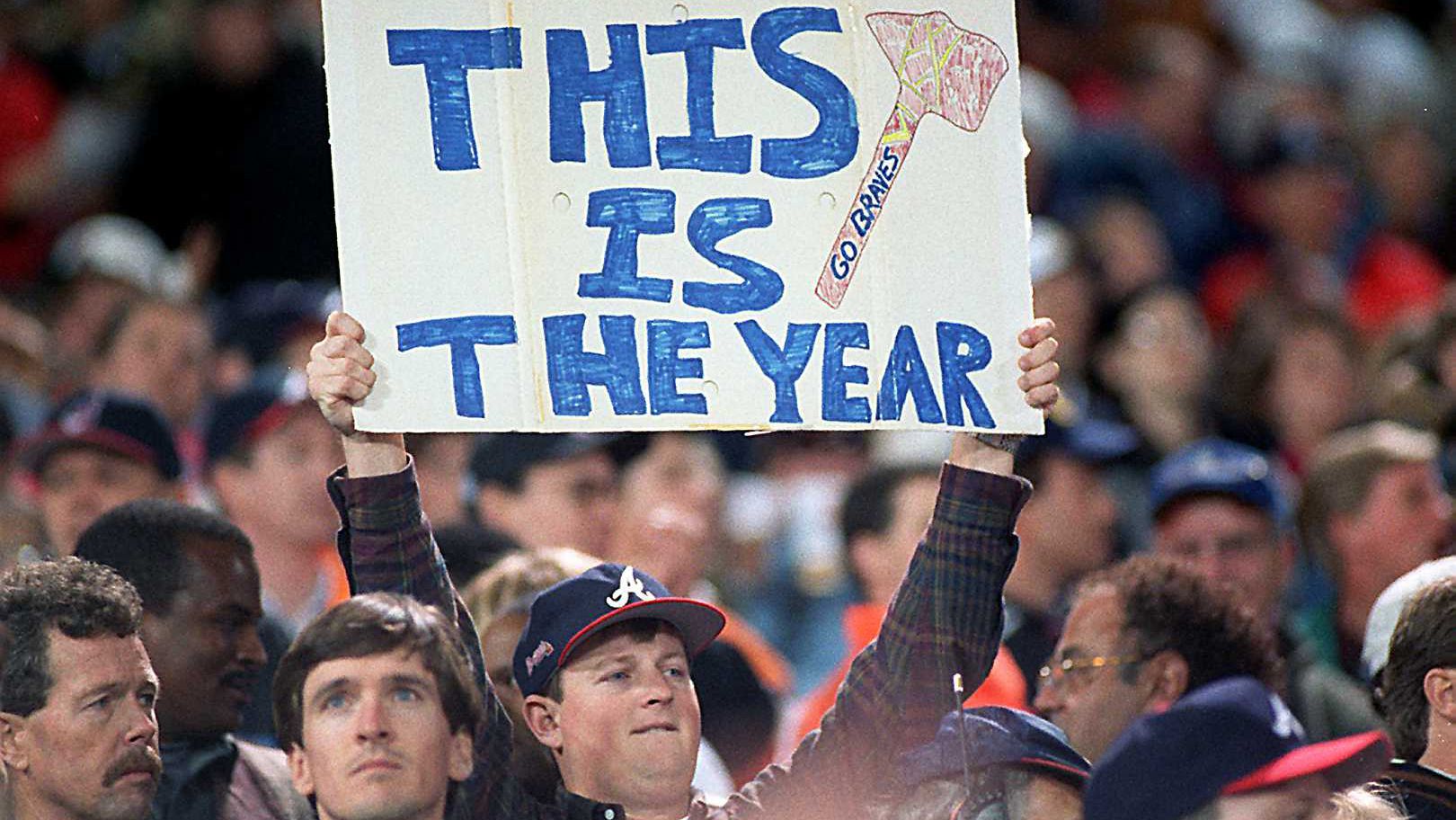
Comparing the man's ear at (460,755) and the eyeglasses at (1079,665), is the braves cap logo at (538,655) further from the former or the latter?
the eyeglasses at (1079,665)

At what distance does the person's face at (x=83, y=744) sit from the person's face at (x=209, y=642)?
0.54 metres

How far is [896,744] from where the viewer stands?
4.23 m

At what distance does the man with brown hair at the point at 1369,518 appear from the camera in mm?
6574

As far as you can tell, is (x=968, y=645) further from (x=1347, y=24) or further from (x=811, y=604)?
(x=1347, y=24)

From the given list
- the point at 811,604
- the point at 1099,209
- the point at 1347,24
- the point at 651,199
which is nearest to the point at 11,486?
the point at 811,604

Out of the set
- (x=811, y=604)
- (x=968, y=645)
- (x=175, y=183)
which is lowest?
(x=811, y=604)

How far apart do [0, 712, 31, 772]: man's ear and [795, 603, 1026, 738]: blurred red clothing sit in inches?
69.3

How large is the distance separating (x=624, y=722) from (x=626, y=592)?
0.72ft

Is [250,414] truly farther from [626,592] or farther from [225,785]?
[626,592]

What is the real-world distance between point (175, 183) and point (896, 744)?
6017mm

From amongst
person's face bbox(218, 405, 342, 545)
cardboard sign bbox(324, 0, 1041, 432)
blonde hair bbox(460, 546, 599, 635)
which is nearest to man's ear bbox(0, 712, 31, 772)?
cardboard sign bbox(324, 0, 1041, 432)

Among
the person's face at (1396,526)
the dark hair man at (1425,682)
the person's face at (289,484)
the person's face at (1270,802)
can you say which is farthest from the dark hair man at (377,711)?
the person's face at (1396,526)

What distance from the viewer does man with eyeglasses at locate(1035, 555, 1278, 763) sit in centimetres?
473

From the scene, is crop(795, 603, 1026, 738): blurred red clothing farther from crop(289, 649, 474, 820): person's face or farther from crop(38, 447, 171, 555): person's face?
crop(38, 447, 171, 555): person's face
